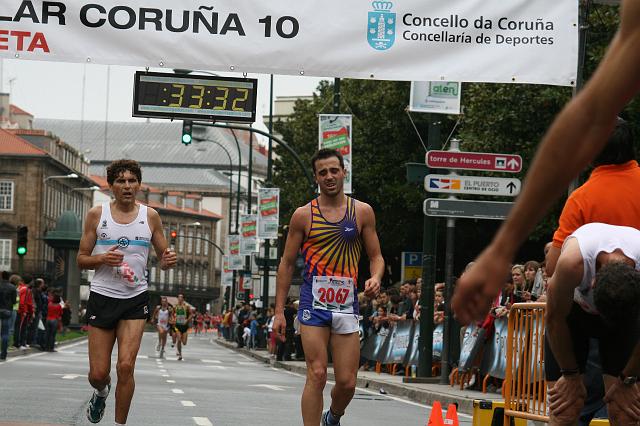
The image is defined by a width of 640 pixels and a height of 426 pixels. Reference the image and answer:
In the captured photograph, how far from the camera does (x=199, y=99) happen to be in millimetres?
13695

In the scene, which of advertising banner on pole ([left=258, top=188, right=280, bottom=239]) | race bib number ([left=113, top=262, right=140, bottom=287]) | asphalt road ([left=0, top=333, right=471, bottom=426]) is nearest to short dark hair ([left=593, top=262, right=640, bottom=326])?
race bib number ([left=113, top=262, right=140, bottom=287])

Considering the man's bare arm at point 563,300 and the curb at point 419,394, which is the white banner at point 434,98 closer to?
the curb at point 419,394

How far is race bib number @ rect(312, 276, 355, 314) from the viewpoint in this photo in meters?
9.36

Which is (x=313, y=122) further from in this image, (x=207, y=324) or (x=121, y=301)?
(x=207, y=324)

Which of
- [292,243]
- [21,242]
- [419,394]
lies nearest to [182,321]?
[21,242]

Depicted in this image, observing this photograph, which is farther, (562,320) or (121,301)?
(121,301)

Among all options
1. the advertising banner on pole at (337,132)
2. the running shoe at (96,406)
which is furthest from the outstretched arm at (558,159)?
the advertising banner on pole at (337,132)

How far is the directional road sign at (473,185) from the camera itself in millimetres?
20125

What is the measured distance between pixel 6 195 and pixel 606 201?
114712 mm

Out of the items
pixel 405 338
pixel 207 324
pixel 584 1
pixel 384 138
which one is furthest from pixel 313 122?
pixel 207 324

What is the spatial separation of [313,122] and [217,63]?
54.0 meters

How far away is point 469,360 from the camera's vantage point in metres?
20.9

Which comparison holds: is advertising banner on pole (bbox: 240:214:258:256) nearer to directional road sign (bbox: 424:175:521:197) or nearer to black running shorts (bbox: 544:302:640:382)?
directional road sign (bbox: 424:175:521:197)

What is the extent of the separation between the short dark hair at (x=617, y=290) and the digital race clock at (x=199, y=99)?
8.60 metres
